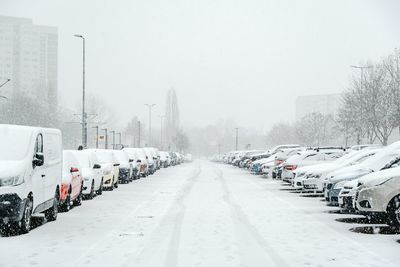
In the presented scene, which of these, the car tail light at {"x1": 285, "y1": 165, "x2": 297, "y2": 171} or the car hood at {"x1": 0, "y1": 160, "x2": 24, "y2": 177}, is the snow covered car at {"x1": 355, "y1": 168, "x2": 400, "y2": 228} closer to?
the car hood at {"x1": 0, "y1": 160, "x2": 24, "y2": 177}

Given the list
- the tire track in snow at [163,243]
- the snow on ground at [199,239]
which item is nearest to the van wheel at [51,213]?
the snow on ground at [199,239]

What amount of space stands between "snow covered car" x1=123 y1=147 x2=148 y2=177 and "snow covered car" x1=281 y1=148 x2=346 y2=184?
387 inches

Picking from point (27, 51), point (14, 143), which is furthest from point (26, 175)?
point (27, 51)

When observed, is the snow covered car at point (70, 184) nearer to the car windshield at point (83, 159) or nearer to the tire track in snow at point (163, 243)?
the tire track in snow at point (163, 243)

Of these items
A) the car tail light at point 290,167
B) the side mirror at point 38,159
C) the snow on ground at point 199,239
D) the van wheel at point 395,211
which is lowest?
the snow on ground at point 199,239

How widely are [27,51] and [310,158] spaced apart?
171625mm

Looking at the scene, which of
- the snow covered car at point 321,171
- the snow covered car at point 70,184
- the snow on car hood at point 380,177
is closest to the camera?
the snow on car hood at point 380,177

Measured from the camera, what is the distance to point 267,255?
9.81 metres

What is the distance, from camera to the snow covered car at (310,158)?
28.0 meters

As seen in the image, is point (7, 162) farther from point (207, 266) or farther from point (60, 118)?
point (60, 118)

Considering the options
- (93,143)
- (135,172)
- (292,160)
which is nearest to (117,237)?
(292,160)

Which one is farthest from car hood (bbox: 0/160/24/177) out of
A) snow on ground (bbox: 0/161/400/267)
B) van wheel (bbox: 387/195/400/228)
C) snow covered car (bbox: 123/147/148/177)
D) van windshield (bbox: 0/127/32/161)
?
snow covered car (bbox: 123/147/148/177)

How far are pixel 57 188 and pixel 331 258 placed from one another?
7.38 m

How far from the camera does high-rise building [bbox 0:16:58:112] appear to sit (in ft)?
602
